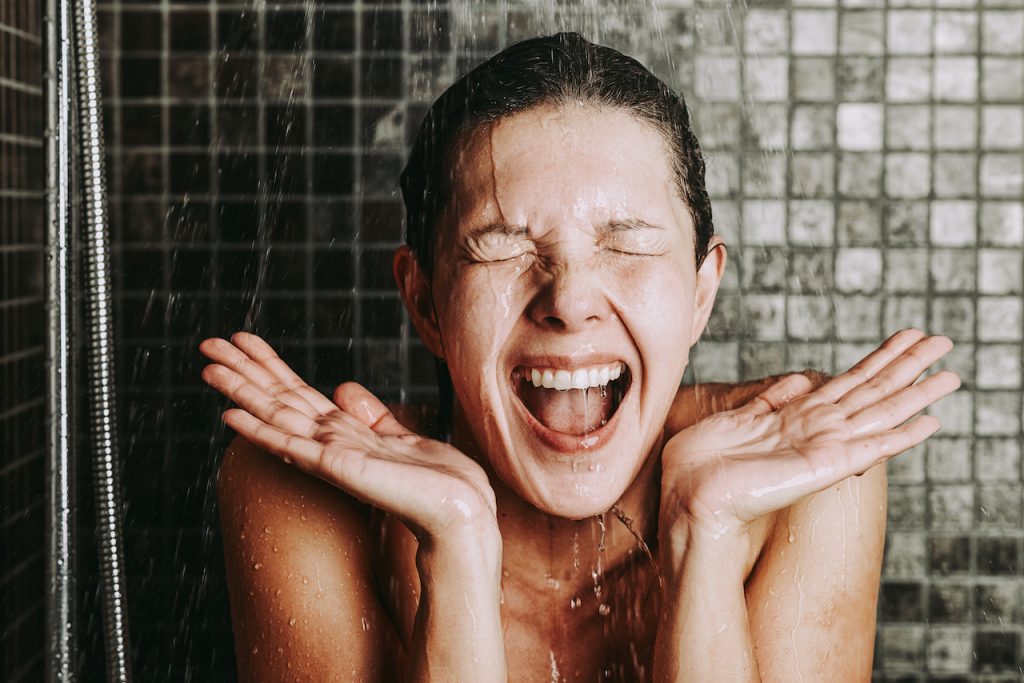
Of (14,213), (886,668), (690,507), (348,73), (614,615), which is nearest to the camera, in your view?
(690,507)

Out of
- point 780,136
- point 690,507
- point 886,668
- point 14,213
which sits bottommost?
point 886,668

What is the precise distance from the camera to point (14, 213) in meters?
1.52

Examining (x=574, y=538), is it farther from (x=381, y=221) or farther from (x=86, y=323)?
(x=381, y=221)

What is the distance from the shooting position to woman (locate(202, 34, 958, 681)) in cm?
94

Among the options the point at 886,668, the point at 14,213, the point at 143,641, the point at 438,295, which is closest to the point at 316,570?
the point at 438,295

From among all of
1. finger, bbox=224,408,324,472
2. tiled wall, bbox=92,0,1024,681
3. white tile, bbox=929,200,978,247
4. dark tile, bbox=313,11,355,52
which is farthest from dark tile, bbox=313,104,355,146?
white tile, bbox=929,200,978,247

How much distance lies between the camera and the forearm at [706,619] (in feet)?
3.06

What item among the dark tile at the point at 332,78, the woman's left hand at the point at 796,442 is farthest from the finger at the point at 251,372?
the dark tile at the point at 332,78

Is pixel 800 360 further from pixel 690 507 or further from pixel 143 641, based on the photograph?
pixel 143 641

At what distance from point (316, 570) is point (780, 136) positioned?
122 cm

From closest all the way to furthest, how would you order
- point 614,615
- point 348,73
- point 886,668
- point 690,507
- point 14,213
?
point 690,507 < point 614,615 < point 14,213 < point 348,73 < point 886,668

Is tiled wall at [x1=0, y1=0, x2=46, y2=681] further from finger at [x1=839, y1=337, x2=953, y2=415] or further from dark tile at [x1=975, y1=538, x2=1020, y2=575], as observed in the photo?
dark tile at [x1=975, y1=538, x2=1020, y2=575]

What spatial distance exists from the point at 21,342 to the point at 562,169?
100 centimetres

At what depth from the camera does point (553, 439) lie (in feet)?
3.23
